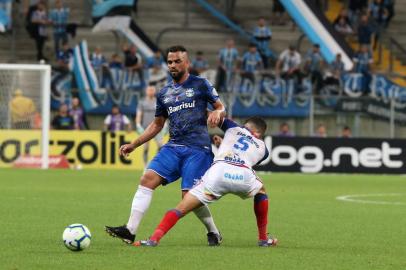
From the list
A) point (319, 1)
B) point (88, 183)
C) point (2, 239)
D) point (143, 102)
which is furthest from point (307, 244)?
point (319, 1)

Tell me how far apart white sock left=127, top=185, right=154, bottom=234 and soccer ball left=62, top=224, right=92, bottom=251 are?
90 cm

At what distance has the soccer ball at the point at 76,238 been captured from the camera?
1089 cm

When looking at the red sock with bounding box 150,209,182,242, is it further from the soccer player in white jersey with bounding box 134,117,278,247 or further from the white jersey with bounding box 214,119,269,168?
the white jersey with bounding box 214,119,269,168

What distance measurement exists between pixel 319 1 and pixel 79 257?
98.3 ft

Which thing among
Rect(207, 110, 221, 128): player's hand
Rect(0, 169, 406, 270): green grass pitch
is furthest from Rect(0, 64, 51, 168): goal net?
Rect(207, 110, 221, 128): player's hand

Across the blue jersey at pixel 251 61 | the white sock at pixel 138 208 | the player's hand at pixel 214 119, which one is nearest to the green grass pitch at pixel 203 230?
the white sock at pixel 138 208

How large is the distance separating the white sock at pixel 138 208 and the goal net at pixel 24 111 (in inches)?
732

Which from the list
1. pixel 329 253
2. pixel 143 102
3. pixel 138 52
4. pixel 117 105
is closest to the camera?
pixel 329 253

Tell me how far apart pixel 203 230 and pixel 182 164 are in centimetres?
189

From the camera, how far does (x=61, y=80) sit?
1291 inches

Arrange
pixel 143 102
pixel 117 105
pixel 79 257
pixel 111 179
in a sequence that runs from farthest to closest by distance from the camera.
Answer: pixel 117 105 → pixel 143 102 → pixel 111 179 → pixel 79 257

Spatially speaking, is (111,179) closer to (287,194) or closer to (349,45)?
(287,194)

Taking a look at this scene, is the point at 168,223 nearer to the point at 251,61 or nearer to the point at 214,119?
the point at 214,119

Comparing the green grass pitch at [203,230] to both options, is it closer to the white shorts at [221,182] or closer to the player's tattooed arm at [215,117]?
the white shorts at [221,182]
